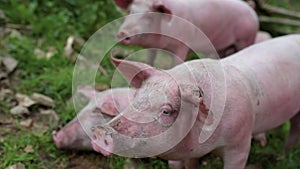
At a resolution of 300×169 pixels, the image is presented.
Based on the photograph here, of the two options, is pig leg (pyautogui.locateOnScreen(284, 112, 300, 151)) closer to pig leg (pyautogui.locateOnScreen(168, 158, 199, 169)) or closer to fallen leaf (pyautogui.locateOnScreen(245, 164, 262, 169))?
fallen leaf (pyautogui.locateOnScreen(245, 164, 262, 169))

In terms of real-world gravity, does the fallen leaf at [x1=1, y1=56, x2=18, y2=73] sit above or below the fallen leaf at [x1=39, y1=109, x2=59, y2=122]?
above

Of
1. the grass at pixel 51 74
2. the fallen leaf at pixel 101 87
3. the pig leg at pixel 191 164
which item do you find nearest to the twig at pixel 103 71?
the grass at pixel 51 74

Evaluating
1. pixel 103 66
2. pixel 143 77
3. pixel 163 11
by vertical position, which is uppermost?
pixel 143 77

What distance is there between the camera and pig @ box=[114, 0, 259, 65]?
3371 mm

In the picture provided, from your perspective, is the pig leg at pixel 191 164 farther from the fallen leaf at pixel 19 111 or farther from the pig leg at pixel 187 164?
the fallen leaf at pixel 19 111

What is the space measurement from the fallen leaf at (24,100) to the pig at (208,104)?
1265 millimetres

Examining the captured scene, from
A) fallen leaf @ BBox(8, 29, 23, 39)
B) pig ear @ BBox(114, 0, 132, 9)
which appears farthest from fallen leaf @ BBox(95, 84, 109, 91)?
fallen leaf @ BBox(8, 29, 23, 39)

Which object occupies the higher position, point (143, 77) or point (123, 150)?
point (143, 77)

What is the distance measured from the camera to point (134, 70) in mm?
2299

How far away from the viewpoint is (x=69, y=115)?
3.40 metres

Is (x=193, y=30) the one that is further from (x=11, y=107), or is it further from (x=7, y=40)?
(x=7, y=40)

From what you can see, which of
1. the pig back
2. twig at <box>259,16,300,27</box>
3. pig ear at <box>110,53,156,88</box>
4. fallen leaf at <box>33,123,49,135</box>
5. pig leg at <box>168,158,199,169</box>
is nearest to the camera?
pig ear at <box>110,53,156,88</box>

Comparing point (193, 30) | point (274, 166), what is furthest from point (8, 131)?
point (274, 166)

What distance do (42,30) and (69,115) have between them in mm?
1207
